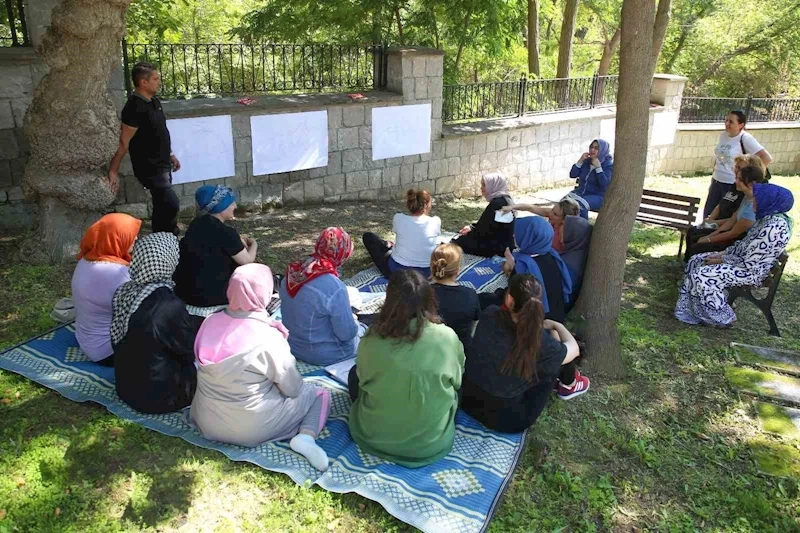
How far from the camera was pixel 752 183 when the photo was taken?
571 cm

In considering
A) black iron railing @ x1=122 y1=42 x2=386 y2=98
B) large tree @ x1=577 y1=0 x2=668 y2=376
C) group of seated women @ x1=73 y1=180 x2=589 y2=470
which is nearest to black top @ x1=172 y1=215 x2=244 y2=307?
group of seated women @ x1=73 y1=180 x2=589 y2=470

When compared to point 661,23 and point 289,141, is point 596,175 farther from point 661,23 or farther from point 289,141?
point 289,141

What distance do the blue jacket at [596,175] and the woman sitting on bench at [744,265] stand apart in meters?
2.33

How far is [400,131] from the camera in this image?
30.1 feet

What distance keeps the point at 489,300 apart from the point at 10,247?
463cm

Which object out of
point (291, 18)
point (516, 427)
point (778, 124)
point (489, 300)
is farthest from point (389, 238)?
point (778, 124)

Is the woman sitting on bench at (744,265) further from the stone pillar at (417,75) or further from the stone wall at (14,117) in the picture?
the stone wall at (14,117)

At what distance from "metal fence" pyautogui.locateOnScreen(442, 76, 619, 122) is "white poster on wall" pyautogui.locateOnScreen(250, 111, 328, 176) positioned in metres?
2.60

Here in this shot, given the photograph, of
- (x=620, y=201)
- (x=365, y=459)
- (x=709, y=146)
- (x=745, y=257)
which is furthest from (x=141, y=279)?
(x=709, y=146)

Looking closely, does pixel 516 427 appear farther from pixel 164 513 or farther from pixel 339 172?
pixel 339 172

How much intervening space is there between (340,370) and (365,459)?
0.93 metres

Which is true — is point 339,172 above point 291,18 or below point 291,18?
below

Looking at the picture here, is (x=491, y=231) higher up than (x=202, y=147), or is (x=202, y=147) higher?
(x=202, y=147)

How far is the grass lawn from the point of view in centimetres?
316
